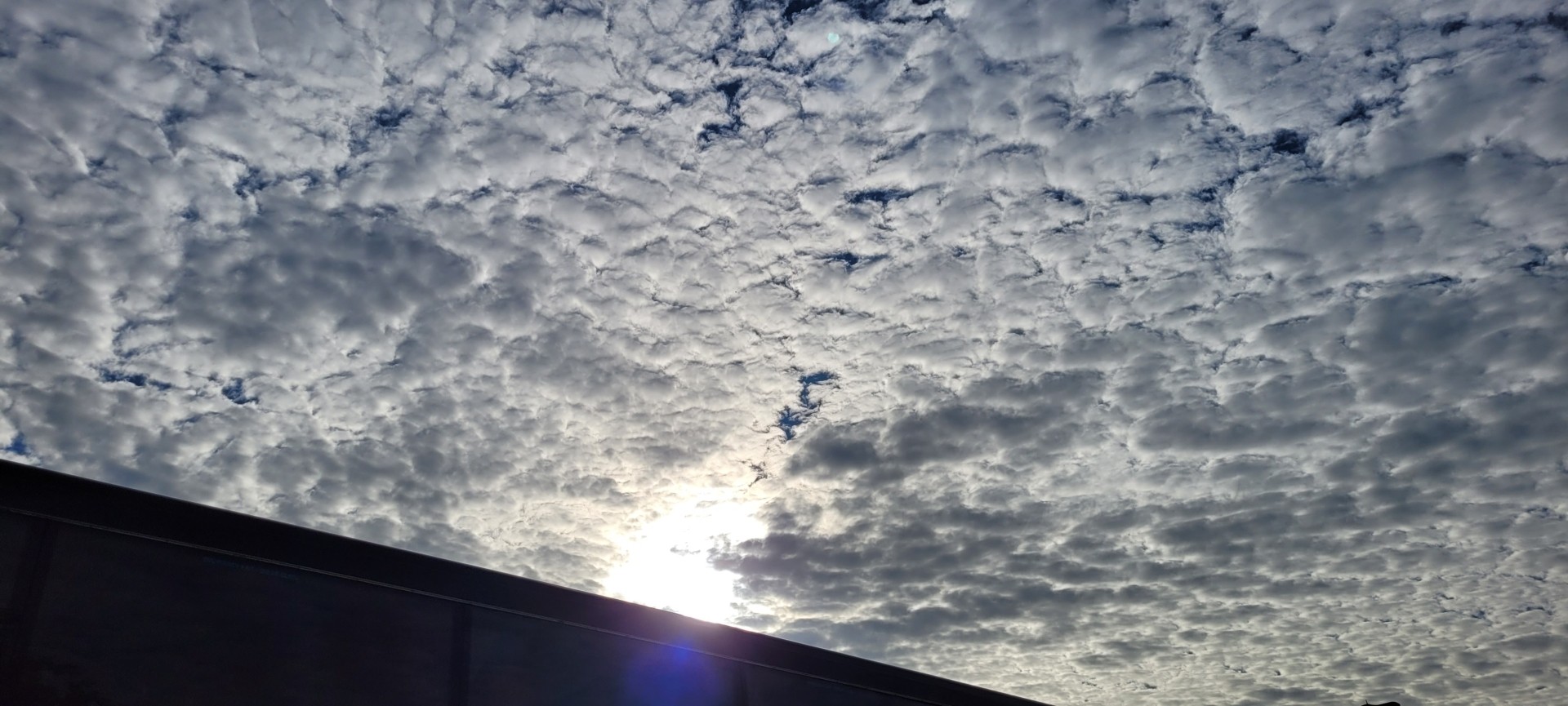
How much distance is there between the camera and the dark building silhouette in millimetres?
7258

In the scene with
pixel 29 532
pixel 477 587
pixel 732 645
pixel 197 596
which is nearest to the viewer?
pixel 29 532

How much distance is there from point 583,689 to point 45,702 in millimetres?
5017

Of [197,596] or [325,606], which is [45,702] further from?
[325,606]

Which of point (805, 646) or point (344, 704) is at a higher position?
point (805, 646)

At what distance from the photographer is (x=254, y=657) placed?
8016 mm

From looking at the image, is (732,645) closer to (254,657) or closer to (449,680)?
(449,680)

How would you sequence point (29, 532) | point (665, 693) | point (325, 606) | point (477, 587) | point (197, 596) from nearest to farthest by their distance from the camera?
point (29, 532)
point (197, 596)
point (325, 606)
point (477, 587)
point (665, 693)

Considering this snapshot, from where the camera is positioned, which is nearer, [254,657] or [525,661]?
[254,657]

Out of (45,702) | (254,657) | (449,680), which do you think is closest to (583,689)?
(449,680)

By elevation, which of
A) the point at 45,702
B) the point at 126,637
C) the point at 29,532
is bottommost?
the point at 45,702

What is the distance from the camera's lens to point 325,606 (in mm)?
8648

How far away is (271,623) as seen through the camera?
8.23 m

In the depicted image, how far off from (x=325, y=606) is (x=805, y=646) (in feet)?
22.0

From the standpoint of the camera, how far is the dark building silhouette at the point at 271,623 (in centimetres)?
726
